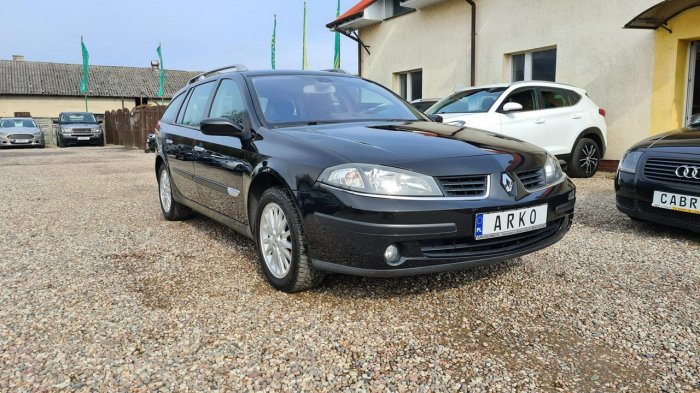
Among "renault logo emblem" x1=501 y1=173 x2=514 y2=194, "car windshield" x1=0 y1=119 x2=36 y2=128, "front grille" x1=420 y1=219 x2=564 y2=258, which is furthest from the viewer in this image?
"car windshield" x1=0 y1=119 x2=36 y2=128

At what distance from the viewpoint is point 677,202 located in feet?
14.1

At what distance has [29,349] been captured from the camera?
8.18 feet

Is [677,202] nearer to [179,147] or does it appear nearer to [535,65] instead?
[179,147]

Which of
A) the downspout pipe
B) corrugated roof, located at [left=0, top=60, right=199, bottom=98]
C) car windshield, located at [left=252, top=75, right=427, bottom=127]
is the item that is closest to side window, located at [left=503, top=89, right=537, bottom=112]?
the downspout pipe

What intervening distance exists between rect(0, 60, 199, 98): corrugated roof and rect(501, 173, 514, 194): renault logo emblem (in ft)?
152

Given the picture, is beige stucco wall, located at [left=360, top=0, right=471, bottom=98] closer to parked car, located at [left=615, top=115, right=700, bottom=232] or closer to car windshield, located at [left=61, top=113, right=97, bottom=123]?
parked car, located at [left=615, top=115, right=700, bottom=232]

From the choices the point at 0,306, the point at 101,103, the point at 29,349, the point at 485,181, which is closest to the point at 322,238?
the point at 485,181

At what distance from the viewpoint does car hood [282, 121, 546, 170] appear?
285cm

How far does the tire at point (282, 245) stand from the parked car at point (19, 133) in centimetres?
2389

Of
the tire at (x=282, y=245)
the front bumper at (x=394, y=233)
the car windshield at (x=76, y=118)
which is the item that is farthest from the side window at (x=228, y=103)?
the car windshield at (x=76, y=118)

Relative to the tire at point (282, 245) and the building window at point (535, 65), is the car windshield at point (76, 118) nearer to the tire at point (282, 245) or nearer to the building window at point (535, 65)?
the building window at point (535, 65)

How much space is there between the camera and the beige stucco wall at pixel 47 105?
133ft

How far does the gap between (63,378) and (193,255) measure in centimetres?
197

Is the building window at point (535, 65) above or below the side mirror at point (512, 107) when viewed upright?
above
